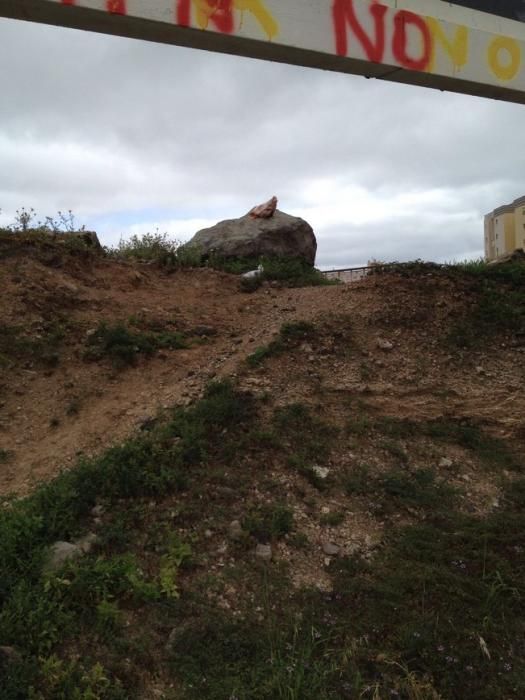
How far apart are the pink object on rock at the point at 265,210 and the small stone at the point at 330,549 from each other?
6.58 metres

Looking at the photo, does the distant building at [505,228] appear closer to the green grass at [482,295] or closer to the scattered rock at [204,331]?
the green grass at [482,295]

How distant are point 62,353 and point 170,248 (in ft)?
11.4

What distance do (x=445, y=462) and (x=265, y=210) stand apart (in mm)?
6034

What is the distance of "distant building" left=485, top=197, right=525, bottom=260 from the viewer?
12530mm

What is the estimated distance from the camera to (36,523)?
3.18m

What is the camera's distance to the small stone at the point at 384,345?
5285 mm

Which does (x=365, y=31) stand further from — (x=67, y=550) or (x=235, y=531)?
(x=67, y=550)

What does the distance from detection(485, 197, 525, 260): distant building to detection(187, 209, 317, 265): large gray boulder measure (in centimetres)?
473

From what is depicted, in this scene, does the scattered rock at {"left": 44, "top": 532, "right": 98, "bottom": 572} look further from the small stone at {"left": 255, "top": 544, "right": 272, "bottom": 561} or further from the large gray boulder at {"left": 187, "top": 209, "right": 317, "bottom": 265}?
the large gray boulder at {"left": 187, "top": 209, "right": 317, "bottom": 265}

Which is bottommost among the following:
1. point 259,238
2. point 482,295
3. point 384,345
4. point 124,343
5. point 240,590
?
point 240,590

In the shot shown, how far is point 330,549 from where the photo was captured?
3.43m

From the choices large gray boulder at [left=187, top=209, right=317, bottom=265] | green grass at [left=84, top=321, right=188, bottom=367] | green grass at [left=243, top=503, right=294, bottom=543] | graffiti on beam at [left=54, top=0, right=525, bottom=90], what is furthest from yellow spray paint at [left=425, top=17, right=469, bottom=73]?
large gray boulder at [left=187, top=209, right=317, bottom=265]

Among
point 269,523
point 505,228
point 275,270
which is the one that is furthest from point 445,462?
point 505,228

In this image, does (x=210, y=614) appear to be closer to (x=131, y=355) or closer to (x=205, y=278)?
(x=131, y=355)
